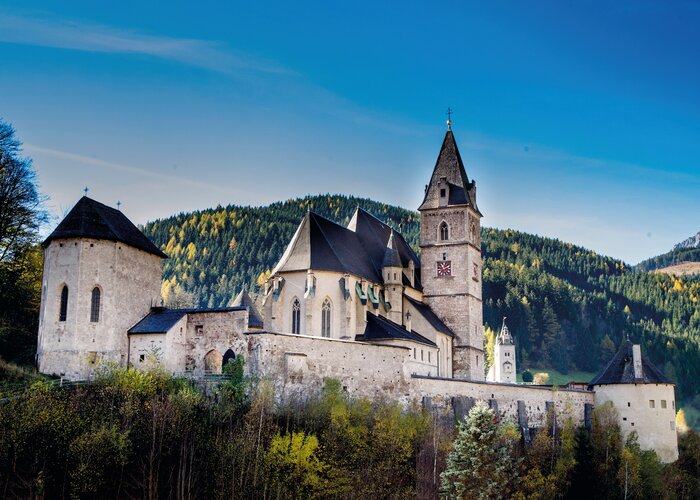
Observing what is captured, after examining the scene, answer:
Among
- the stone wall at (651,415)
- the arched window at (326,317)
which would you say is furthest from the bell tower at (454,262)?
the arched window at (326,317)

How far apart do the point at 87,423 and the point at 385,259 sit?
32309 mm

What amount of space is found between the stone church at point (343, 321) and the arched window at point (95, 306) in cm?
6

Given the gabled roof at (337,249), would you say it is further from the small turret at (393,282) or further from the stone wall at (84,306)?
the stone wall at (84,306)

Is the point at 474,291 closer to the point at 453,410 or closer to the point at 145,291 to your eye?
the point at 453,410

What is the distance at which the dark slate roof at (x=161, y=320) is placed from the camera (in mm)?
57875

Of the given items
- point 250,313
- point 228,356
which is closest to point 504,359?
point 250,313

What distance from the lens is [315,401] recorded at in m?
57.8

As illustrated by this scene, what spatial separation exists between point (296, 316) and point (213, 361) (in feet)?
35.5

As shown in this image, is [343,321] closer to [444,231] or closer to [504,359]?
[444,231]

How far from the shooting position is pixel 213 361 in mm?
58344

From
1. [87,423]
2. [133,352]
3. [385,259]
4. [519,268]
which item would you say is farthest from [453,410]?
[519,268]

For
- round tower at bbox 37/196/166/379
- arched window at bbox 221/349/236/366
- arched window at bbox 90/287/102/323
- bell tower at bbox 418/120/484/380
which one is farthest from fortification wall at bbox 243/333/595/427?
bell tower at bbox 418/120/484/380

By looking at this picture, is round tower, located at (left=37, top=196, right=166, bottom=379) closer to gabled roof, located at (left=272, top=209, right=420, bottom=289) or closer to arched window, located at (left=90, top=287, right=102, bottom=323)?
arched window, located at (left=90, top=287, right=102, bottom=323)

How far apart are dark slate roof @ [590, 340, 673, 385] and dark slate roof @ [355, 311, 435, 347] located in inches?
566
